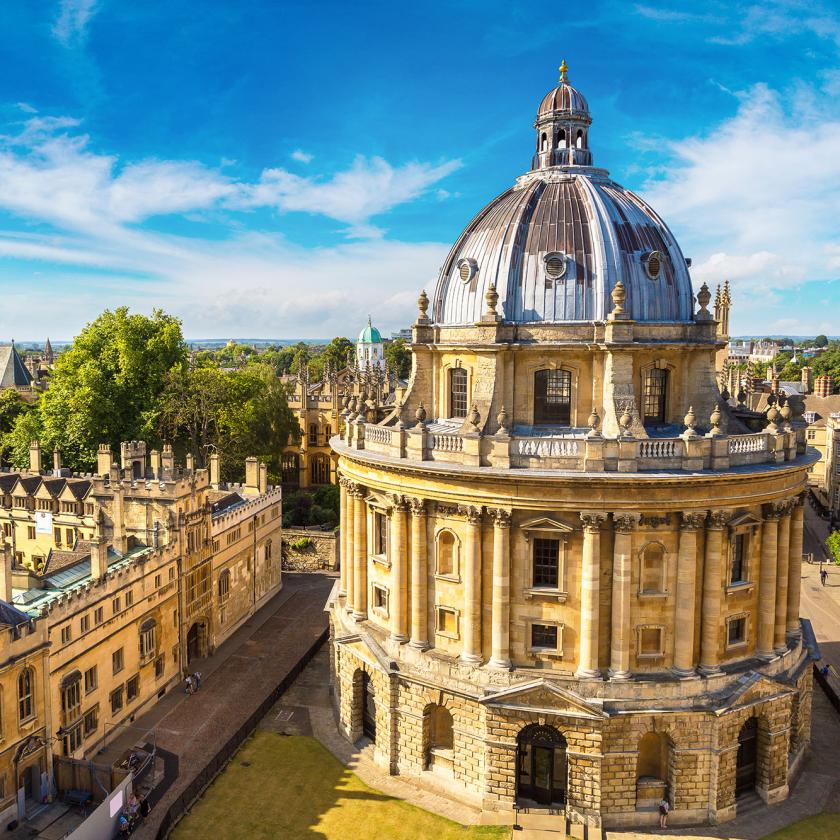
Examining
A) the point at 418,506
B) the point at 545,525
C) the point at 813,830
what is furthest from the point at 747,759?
the point at 418,506

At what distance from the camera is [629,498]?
30266 mm

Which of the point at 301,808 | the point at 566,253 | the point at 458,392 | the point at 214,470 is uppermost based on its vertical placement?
the point at 566,253

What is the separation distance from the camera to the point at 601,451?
30.2 m

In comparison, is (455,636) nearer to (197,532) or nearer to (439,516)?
(439,516)

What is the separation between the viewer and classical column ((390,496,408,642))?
3453 centimetres

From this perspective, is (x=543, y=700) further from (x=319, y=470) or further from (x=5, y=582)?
(x=319, y=470)

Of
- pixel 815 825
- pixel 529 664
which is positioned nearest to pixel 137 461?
pixel 529 664

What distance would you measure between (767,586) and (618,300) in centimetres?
1450

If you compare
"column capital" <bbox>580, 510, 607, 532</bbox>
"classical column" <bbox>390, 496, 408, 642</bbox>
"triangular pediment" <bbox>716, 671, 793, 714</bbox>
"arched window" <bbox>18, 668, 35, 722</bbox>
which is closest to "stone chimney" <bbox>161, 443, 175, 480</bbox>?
"arched window" <bbox>18, 668, 35, 722</bbox>

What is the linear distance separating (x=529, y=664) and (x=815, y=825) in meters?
13.5

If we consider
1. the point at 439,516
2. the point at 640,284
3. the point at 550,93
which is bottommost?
the point at 439,516

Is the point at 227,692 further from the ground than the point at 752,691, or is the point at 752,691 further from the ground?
the point at 752,691

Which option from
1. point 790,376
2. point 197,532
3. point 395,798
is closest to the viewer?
point 395,798

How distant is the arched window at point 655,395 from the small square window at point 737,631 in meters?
9.56
